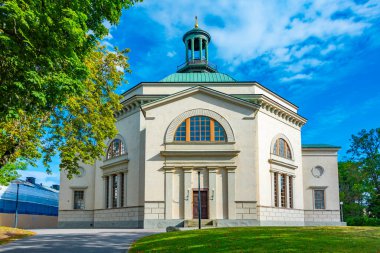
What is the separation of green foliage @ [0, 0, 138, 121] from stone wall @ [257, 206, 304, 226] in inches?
955

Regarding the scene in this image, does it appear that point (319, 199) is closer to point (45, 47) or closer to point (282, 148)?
point (282, 148)

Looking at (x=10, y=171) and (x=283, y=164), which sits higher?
(x=283, y=164)

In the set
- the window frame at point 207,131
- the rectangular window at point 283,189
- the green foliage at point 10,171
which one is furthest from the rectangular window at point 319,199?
the green foliage at point 10,171

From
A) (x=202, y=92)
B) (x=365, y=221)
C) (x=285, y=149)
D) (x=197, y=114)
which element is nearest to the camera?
(x=197, y=114)

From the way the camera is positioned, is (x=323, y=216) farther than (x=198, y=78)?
Yes

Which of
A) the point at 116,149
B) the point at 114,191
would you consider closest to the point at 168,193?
the point at 114,191

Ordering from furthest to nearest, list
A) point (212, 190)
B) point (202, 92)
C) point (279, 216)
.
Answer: point (279, 216) < point (202, 92) < point (212, 190)

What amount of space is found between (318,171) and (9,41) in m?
37.6

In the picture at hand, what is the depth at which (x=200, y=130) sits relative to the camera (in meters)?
33.9

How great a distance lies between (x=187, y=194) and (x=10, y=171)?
13.1m

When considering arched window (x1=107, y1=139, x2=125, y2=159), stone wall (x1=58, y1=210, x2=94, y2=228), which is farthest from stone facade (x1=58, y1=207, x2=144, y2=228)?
arched window (x1=107, y1=139, x2=125, y2=159)

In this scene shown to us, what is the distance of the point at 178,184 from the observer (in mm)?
32719

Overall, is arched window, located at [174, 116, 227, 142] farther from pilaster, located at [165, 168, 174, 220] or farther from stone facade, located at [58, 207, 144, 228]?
stone facade, located at [58, 207, 144, 228]

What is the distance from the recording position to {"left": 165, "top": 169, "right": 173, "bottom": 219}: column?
3188 centimetres
